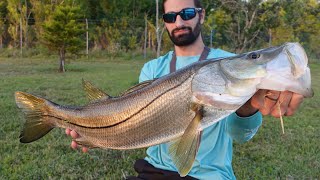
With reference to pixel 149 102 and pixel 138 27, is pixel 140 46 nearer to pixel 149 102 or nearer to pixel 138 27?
pixel 138 27

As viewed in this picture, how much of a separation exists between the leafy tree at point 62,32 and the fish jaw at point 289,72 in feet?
57.2

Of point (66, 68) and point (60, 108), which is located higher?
point (60, 108)

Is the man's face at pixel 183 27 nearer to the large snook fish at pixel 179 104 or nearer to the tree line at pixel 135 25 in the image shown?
the large snook fish at pixel 179 104

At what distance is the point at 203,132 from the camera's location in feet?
9.47

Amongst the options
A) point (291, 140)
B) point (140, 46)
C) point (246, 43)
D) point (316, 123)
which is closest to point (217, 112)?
point (291, 140)

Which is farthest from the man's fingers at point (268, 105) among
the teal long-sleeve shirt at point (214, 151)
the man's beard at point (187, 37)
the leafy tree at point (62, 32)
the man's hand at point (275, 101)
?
the leafy tree at point (62, 32)

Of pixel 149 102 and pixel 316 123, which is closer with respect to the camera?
pixel 149 102

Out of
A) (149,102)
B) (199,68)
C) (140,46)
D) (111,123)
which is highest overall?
(199,68)

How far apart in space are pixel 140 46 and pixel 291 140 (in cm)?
2429

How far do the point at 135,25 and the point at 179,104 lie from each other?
97.9 feet

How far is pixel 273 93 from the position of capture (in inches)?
77.3

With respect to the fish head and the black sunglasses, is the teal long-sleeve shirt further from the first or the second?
the fish head

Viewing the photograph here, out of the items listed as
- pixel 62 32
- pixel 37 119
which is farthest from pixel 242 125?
pixel 62 32

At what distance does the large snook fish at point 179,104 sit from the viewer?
1.82 meters
